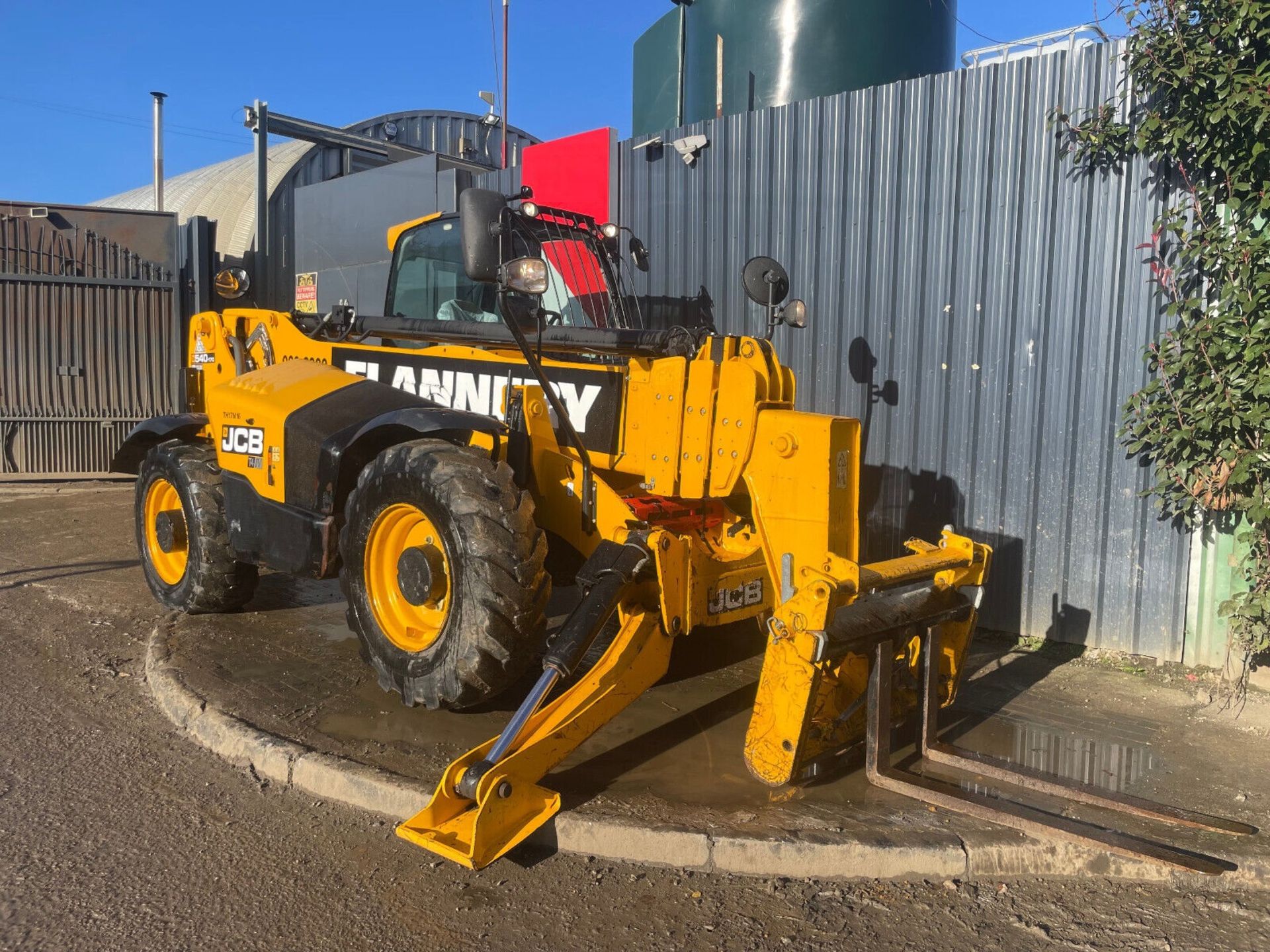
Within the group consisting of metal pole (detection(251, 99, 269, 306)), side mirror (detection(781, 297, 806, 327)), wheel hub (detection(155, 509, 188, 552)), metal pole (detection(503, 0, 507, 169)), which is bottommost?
wheel hub (detection(155, 509, 188, 552))

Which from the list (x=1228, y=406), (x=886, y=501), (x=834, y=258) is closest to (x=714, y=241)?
(x=834, y=258)

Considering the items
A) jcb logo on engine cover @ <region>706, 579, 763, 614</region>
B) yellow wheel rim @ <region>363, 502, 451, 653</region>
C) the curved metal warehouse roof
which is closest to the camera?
jcb logo on engine cover @ <region>706, 579, 763, 614</region>

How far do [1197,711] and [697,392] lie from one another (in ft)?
9.98

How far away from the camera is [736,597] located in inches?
181

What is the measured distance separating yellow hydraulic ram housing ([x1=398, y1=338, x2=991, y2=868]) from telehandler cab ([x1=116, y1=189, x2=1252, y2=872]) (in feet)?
0.04

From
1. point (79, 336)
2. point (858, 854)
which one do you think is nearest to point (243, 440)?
point (858, 854)

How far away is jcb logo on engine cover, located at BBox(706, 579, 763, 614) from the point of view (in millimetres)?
4505

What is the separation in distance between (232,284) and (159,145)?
13.8 m

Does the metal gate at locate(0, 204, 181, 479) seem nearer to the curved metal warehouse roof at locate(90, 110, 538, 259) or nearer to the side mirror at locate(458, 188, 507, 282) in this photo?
the curved metal warehouse roof at locate(90, 110, 538, 259)

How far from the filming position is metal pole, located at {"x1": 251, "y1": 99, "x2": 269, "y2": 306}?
39.9 ft

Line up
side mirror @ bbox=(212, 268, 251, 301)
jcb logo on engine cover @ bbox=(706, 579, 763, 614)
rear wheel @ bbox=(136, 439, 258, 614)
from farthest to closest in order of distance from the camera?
side mirror @ bbox=(212, 268, 251, 301) < rear wheel @ bbox=(136, 439, 258, 614) < jcb logo on engine cover @ bbox=(706, 579, 763, 614)

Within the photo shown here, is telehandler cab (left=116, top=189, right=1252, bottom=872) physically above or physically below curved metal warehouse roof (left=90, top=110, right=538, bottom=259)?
below

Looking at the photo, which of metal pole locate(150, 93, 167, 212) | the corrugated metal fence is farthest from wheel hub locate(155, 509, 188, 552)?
metal pole locate(150, 93, 167, 212)

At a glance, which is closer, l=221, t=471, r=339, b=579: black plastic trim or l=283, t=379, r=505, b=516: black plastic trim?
l=283, t=379, r=505, b=516: black plastic trim
